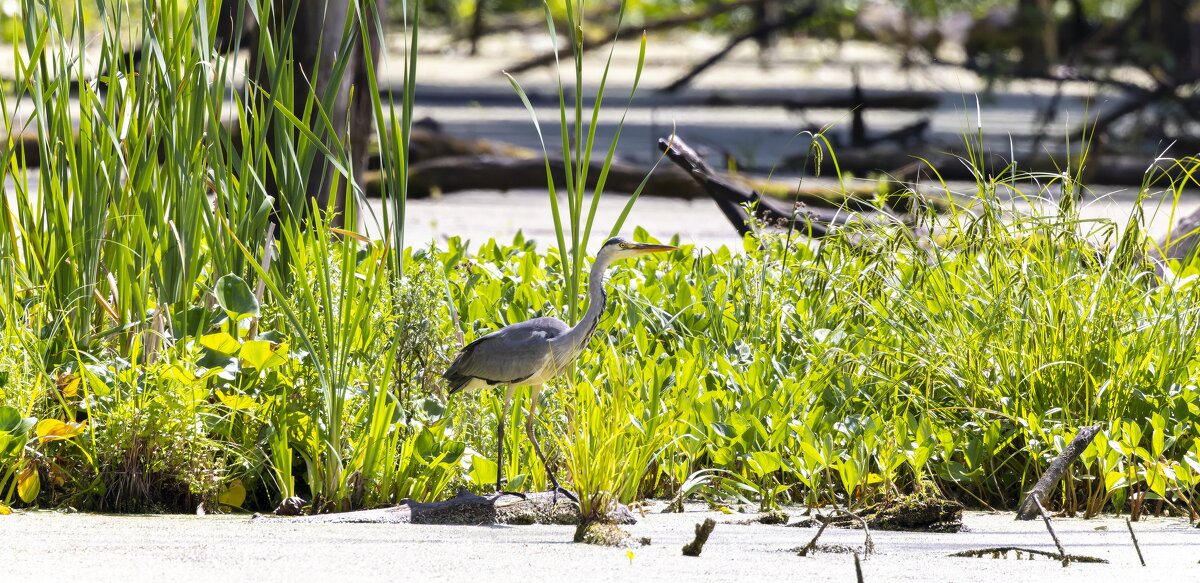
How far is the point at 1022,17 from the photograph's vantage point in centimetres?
2303

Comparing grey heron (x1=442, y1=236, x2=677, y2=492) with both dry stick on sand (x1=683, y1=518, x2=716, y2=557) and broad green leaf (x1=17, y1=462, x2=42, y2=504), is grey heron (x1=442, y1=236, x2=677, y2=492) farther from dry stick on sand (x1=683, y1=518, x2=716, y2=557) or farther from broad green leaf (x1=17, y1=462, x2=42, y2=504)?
broad green leaf (x1=17, y1=462, x2=42, y2=504)

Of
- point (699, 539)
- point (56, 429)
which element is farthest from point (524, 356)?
point (56, 429)

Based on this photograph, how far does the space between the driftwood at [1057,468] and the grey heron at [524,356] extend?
1026mm

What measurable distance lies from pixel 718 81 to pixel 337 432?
2476 centimetres

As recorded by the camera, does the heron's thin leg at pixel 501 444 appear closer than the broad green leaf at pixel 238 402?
No

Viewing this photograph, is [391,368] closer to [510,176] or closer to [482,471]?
[482,471]

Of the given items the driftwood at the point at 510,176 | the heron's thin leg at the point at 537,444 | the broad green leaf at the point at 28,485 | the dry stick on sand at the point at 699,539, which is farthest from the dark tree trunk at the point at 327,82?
the driftwood at the point at 510,176

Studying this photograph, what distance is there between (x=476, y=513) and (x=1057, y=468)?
136 centimetres

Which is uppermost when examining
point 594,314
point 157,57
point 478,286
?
point 157,57

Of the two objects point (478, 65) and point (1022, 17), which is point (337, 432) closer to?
point (1022, 17)

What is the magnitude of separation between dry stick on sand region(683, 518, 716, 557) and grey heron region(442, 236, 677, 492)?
0.48 metres

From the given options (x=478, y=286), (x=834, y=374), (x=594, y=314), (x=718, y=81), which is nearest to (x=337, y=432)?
(x=594, y=314)

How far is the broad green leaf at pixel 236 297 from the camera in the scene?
3.48m

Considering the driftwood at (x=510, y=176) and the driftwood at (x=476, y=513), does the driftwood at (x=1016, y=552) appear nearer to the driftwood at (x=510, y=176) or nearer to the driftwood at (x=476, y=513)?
the driftwood at (x=476, y=513)
